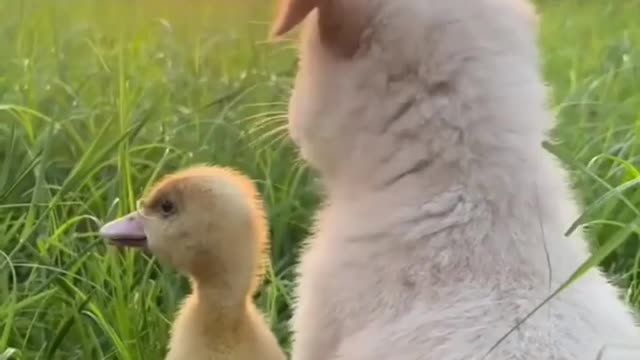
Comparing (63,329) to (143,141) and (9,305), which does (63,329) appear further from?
(143,141)

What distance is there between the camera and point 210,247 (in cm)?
209

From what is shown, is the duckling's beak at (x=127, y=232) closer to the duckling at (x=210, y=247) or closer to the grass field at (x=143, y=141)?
the duckling at (x=210, y=247)

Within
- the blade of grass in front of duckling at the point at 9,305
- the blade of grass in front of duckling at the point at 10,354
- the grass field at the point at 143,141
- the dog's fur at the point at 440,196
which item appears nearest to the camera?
the dog's fur at the point at 440,196

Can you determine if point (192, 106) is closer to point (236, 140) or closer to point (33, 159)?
point (236, 140)

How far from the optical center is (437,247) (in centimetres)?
182

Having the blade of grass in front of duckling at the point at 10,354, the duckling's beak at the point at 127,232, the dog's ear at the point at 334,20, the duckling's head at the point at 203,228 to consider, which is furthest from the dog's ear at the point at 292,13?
the blade of grass in front of duckling at the point at 10,354

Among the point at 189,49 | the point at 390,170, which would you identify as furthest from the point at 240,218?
the point at 189,49

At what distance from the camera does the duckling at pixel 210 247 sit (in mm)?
2082

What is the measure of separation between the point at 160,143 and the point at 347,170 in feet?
3.70

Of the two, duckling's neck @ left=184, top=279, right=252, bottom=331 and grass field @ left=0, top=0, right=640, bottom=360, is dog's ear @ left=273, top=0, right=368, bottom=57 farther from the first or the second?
duckling's neck @ left=184, top=279, right=252, bottom=331

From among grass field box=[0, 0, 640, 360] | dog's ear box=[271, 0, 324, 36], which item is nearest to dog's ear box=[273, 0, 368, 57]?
dog's ear box=[271, 0, 324, 36]

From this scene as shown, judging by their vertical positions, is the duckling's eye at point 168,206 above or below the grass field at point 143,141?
above

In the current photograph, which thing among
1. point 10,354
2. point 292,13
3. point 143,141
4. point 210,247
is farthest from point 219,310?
point 143,141

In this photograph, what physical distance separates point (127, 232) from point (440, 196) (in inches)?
20.7
